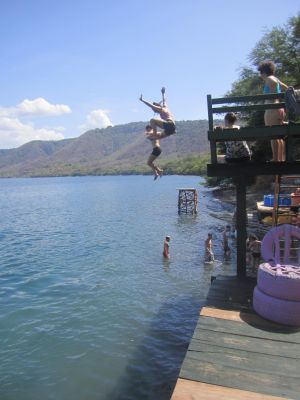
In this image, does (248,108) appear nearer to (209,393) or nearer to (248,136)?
(248,136)

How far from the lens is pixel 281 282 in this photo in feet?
23.8

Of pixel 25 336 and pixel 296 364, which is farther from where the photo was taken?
pixel 25 336

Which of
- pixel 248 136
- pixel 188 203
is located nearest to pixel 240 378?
pixel 248 136

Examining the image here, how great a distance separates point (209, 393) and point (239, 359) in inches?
41.4

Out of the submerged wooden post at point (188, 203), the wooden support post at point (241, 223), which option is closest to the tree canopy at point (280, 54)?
the submerged wooden post at point (188, 203)

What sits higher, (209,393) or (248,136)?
(248,136)

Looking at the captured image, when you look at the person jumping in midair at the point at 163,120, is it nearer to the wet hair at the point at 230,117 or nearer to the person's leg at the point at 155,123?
the person's leg at the point at 155,123

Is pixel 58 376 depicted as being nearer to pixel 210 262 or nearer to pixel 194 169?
pixel 210 262

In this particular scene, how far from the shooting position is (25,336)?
45.4 ft

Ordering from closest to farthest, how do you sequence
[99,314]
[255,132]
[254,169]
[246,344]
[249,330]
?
[246,344], [249,330], [255,132], [254,169], [99,314]

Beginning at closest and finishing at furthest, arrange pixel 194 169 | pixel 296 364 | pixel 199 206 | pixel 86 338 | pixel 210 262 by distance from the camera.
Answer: pixel 296 364, pixel 86 338, pixel 210 262, pixel 199 206, pixel 194 169

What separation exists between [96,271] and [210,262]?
6344 millimetres

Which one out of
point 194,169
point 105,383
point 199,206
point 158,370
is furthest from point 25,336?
point 194,169

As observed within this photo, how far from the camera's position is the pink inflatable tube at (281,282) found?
7141 millimetres
